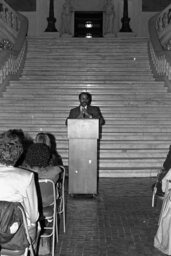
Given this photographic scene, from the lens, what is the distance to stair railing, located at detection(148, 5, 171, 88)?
1283 centimetres

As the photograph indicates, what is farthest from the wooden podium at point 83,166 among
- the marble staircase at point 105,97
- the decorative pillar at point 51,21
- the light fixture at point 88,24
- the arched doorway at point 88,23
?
the light fixture at point 88,24

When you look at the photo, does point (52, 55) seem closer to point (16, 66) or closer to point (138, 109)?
point (16, 66)

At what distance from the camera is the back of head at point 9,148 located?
3217 millimetres

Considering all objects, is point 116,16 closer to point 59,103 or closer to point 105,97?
point 105,97

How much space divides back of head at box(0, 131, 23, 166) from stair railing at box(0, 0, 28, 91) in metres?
9.11

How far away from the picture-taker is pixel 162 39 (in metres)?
15.4

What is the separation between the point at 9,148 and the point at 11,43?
1200 centimetres

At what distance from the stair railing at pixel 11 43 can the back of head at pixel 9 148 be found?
9109mm

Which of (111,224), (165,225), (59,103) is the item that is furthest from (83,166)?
(59,103)

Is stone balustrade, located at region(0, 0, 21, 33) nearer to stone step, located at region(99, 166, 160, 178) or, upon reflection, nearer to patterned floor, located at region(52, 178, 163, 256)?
stone step, located at region(99, 166, 160, 178)

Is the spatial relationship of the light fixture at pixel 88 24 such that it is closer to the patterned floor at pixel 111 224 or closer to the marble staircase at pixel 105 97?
the marble staircase at pixel 105 97

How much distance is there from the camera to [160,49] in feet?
43.9

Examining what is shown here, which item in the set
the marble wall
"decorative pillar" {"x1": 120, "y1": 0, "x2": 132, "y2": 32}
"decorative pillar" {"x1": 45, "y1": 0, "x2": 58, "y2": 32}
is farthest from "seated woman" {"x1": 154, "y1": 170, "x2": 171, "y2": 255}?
Result: the marble wall

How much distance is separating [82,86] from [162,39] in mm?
4401
